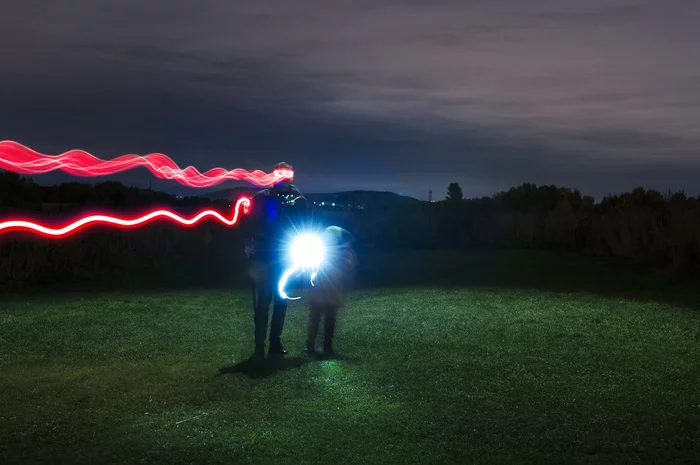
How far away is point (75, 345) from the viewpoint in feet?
32.0

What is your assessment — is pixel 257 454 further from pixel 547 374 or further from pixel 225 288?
pixel 225 288

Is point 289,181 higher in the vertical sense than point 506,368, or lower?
higher

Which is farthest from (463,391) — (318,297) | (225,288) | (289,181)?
(225,288)

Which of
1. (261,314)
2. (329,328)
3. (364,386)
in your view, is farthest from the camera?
(329,328)

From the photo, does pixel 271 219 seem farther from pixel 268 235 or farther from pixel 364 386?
pixel 364 386

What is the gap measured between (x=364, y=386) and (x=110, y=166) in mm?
5963

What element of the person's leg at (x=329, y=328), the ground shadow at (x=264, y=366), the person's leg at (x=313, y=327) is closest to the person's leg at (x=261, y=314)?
the ground shadow at (x=264, y=366)

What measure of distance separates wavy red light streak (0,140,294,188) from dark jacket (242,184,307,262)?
0.26m

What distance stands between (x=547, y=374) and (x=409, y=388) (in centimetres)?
179

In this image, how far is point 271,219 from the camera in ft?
28.9

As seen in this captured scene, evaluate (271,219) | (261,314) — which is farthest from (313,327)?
(271,219)


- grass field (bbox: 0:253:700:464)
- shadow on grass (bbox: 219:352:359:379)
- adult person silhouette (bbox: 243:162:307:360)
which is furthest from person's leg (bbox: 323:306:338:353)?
adult person silhouette (bbox: 243:162:307:360)

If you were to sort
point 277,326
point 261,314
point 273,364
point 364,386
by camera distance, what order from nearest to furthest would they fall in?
point 364,386
point 273,364
point 261,314
point 277,326

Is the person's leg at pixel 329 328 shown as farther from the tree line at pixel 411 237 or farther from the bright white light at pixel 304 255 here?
the tree line at pixel 411 237
